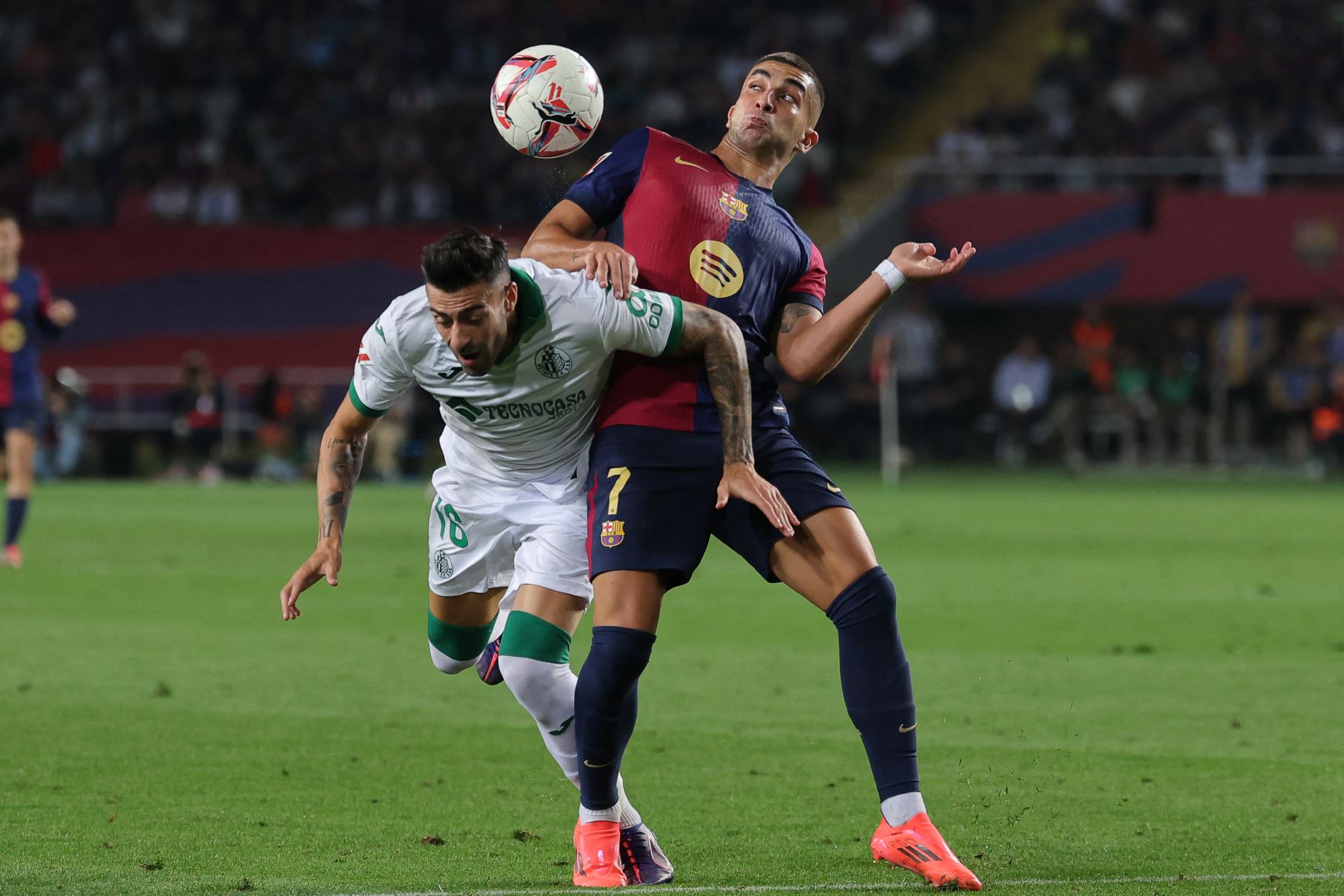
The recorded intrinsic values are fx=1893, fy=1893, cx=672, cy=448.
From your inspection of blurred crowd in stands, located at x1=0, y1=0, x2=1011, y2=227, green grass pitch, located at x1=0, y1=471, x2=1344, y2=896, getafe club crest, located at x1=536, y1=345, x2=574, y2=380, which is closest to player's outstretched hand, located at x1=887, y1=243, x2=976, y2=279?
getafe club crest, located at x1=536, y1=345, x2=574, y2=380

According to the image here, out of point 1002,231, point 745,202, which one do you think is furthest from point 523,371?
point 1002,231

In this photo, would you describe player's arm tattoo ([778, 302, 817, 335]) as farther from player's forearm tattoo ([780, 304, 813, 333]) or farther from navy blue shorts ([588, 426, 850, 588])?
navy blue shorts ([588, 426, 850, 588])

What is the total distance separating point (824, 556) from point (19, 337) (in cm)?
973

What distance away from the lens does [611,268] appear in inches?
210

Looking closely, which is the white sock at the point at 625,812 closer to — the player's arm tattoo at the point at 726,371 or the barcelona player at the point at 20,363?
the player's arm tattoo at the point at 726,371

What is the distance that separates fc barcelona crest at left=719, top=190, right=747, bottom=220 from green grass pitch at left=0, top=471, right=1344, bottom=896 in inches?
72.7

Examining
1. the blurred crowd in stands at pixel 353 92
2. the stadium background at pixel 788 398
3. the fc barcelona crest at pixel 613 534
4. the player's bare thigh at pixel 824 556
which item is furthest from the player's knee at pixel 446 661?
the blurred crowd in stands at pixel 353 92

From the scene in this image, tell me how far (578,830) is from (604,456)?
3.47ft

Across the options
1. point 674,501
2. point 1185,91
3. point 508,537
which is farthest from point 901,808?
point 1185,91

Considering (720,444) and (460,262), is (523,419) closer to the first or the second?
(720,444)

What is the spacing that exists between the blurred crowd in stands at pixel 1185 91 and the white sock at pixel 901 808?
24.4 m

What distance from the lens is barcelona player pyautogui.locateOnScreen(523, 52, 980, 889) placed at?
5.17 m

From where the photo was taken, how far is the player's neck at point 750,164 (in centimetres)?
586

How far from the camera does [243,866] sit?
5.18 meters
